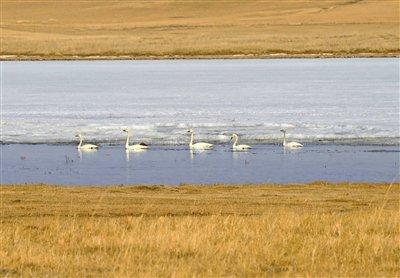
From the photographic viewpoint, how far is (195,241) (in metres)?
8.78

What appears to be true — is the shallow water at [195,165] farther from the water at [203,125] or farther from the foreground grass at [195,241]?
the foreground grass at [195,241]

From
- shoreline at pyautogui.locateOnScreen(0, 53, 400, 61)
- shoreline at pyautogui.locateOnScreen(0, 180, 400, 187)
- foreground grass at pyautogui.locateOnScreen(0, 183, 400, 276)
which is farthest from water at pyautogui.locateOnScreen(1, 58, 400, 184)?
shoreline at pyautogui.locateOnScreen(0, 53, 400, 61)

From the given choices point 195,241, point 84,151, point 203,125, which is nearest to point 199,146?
point 84,151

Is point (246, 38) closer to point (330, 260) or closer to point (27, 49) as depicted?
point (27, 49)

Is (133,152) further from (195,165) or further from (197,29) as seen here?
(197,29)

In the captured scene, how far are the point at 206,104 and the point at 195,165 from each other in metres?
12.3

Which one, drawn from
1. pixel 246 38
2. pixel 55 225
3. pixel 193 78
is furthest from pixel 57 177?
pixel 246 38

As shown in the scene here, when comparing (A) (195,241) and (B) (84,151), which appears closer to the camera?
(A) (195,241)

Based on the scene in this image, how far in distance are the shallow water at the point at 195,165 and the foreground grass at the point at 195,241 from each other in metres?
4.40

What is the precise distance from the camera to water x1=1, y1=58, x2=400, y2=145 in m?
24.3

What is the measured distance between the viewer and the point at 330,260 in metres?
8.05

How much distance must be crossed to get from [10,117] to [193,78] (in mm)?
17732

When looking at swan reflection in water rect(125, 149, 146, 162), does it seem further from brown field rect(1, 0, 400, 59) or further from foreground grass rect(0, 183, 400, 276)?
brown field rect(1, 0, 400, 59)

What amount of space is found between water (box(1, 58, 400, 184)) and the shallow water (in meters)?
0.02
